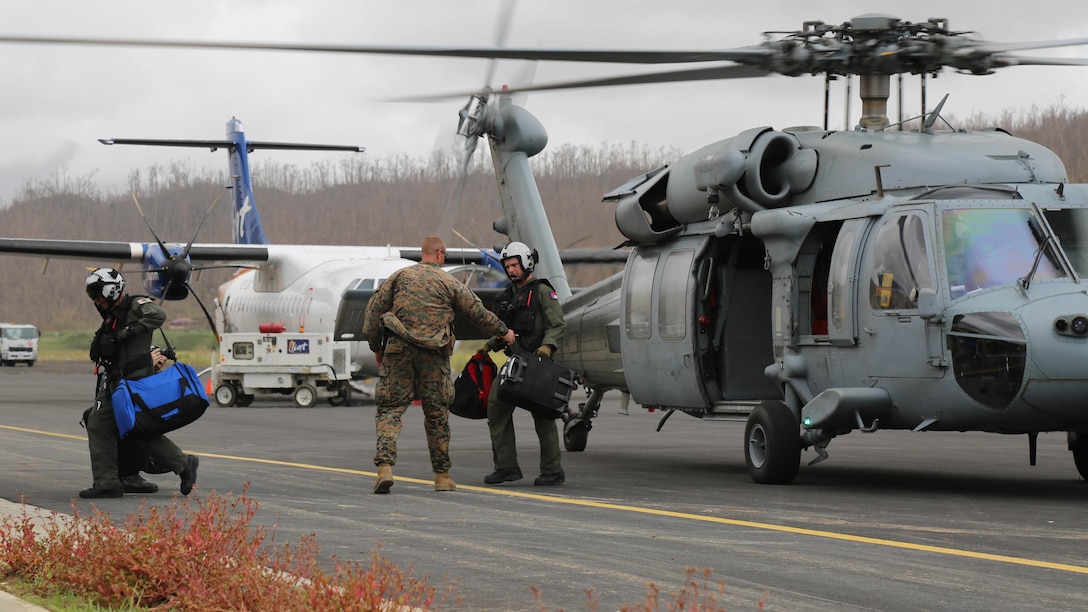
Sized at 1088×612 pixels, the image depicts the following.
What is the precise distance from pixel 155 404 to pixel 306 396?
1915 cm

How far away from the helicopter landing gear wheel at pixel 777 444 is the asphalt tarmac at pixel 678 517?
194 mm

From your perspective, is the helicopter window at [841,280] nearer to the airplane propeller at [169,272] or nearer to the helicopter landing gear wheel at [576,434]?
the helicopter landing gear wheel at [576,434]

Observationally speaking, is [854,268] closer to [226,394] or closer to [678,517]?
[678,517]

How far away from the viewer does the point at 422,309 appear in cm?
1088

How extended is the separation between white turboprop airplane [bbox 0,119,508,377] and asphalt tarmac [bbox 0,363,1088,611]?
1199 centimetres

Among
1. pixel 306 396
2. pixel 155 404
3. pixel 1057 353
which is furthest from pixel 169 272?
pixel 1057 353

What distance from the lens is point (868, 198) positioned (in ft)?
37.3

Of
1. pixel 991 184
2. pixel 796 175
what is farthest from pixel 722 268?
pixel 991 184

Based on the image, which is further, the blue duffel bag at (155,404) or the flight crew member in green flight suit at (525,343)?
the flight crew member in green flight suit at (525,343)

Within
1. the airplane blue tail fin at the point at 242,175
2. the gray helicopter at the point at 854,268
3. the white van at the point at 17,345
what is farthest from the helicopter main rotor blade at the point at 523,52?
the white van at the point at 17,345

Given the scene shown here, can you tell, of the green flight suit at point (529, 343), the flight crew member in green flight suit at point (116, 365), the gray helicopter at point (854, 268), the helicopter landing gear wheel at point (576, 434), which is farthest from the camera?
the helicopter landing gear wheel at point (576, 434)

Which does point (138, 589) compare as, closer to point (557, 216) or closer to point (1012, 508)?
point (1012, 508)

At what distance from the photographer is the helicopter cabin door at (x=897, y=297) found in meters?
10.2

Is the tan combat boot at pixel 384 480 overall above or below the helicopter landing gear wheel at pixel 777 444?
below
